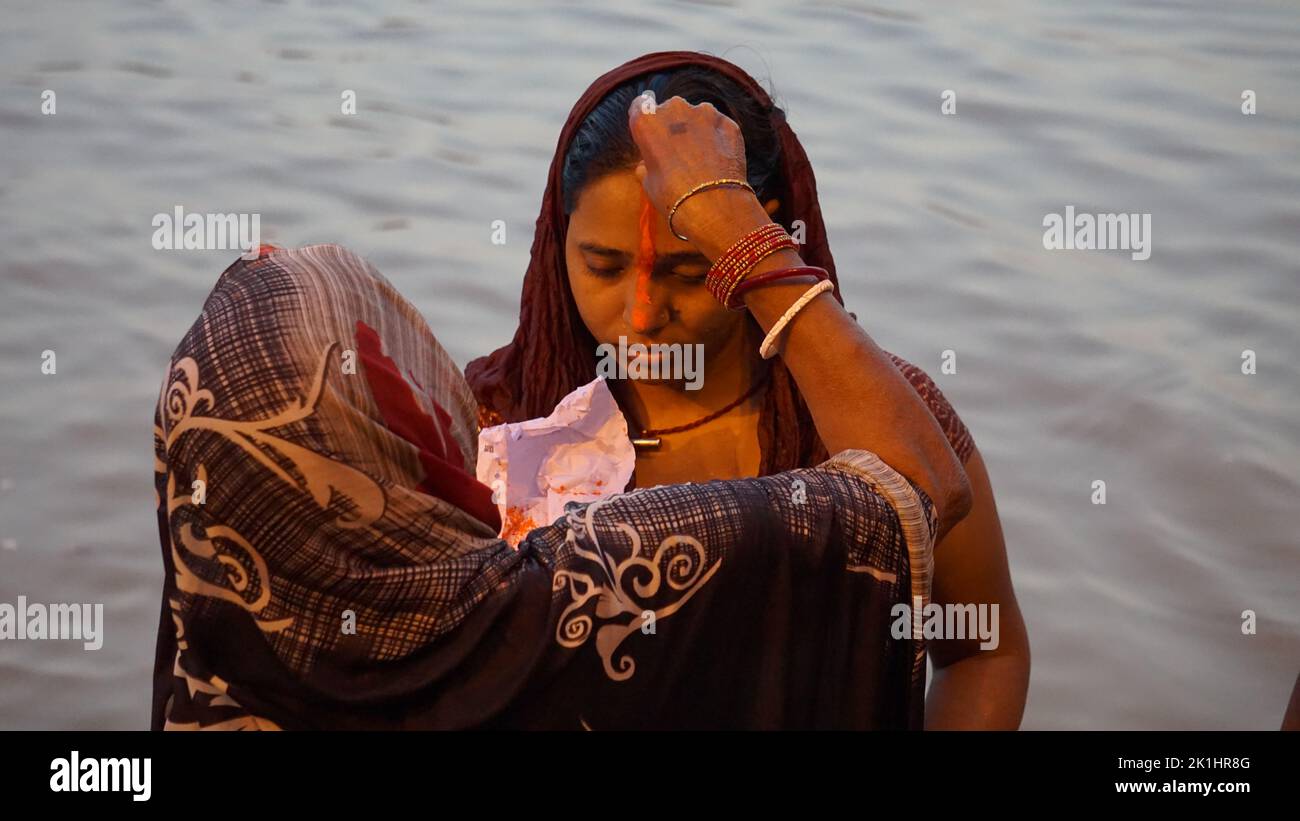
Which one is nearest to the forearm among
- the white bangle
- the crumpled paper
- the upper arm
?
the white bangle

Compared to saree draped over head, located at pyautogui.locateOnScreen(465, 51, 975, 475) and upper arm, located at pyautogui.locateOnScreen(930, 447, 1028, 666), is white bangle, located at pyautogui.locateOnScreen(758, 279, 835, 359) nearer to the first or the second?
saree draped over head, located at pyautogui.locateOnScreen(465, 51, 975, 475)

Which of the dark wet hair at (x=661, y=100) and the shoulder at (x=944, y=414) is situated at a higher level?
the dark wet hair at (x=661, y=100)


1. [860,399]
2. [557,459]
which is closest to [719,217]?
[860,399]

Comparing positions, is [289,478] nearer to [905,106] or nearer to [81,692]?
[81,692]

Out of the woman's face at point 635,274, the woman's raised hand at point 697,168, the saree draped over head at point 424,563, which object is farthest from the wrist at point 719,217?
the woman's face at point 635,274

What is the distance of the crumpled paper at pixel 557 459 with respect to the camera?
1.62 metres

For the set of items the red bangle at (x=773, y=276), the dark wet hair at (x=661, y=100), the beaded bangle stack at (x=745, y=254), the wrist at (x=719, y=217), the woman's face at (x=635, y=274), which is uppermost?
the dark wet hair at (x=661, y=100)

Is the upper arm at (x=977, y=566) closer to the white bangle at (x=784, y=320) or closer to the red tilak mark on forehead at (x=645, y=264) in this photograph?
the red tilak mark on forehead at (x=645, y=264)

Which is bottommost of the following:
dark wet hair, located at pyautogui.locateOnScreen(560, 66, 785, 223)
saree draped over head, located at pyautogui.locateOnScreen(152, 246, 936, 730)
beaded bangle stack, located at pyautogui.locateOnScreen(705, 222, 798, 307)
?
saree draped over head, located at pyautogui.locateOnScreen(152, 246, 936, 730)

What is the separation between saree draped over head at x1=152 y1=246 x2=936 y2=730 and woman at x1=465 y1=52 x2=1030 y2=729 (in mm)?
483

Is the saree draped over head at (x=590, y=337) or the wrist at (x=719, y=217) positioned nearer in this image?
the wrist at (x=719, y=217)

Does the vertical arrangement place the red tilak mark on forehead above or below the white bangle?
above

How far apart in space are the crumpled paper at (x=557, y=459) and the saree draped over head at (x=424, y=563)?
1.43 ft

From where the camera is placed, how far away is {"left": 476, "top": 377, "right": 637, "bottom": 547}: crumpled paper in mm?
1616
